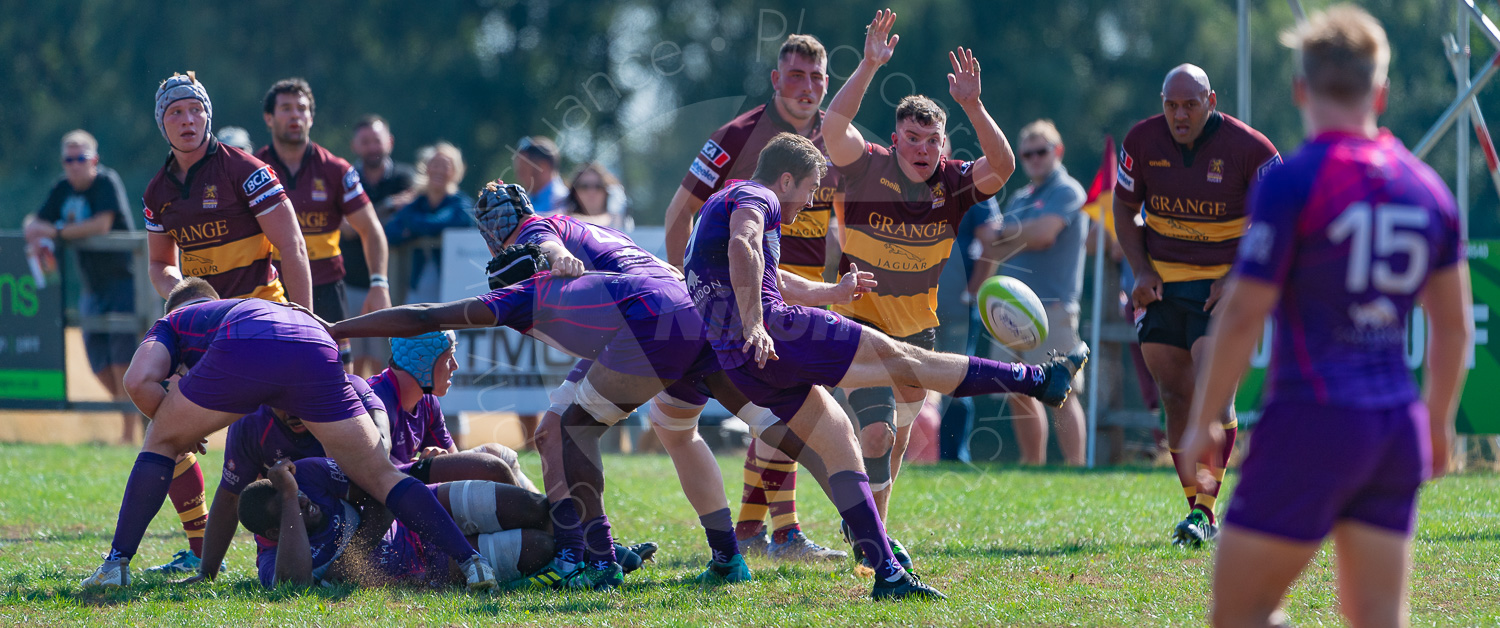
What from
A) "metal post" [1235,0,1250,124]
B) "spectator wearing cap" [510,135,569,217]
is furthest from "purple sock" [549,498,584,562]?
"metal post" [1235,0,1250,124]

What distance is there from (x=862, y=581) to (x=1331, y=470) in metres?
2.53

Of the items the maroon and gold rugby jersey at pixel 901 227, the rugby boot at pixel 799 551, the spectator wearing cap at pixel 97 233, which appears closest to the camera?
the rugby boot at pixel 799 551

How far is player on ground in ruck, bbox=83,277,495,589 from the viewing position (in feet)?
15.7

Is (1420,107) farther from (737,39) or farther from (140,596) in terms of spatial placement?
(140,596)

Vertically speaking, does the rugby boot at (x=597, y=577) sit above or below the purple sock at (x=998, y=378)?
below

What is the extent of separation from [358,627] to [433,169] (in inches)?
272

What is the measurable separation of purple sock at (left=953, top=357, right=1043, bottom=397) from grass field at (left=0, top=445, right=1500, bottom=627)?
0.75 meters

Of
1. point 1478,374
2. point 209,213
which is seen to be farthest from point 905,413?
point 1478,374

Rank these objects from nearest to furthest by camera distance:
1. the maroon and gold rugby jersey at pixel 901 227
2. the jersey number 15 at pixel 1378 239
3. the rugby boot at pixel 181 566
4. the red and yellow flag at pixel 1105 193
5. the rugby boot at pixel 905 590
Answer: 1. the jersey number 15 at pixel 1378 239
2. the rugby boot at pixel 905 590
3. the rugby boot at pixel 181 566
4. the maroon and gold rugby jersey at pixel 901 227
5. the red and yellow flag at pixel 1105 193

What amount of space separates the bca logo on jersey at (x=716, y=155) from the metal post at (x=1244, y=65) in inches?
186

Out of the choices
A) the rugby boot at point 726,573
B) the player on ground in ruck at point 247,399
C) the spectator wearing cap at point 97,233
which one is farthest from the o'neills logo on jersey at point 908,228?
the spectator wearing cap at point 97,233

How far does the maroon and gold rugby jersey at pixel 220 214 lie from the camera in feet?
20.4

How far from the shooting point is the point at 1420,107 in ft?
65.9

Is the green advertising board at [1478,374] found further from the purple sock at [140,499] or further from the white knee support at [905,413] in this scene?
the purple sock at [140,499]
